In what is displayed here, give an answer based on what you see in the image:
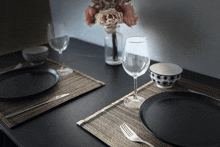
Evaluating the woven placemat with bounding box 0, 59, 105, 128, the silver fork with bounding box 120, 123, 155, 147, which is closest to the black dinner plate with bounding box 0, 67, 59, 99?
the woven placemat with bounding box 0, 59, 105, 128

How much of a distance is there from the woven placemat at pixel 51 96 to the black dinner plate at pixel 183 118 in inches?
12.0

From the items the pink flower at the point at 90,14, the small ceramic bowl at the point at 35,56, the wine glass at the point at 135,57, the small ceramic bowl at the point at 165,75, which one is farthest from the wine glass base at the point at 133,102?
the small ceramic bowl at the point at 35,56

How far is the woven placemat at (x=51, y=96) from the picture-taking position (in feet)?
2.38

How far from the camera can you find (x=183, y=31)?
1.00 metres

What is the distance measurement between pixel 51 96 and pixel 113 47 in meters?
0.45

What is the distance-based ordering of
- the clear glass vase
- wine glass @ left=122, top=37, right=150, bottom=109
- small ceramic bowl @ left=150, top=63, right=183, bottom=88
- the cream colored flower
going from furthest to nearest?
the clear glass vase → the cream colored flower → small ceramic bowl @ left=150, top=63, right=183, bottom=88 → wine glass @ left=122, top=37, right=150, bottom=109

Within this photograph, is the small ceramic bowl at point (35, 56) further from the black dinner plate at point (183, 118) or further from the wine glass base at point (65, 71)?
the black dinner plate at point (183, 118)

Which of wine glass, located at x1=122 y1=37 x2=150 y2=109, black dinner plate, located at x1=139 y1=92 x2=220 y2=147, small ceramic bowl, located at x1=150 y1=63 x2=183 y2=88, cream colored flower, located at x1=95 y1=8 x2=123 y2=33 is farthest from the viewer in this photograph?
cream colored flower, located at x1=95 y1=8 x2=123 y2=33

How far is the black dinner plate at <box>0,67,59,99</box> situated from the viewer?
874 mm

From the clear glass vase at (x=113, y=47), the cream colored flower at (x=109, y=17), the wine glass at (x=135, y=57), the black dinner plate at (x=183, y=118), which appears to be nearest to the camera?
the black dinner plate at (x=183, y=118)

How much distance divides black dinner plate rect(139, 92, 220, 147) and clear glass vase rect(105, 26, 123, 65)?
1.51 ft

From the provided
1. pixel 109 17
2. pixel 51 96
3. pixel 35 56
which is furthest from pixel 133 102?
pixel 35 56

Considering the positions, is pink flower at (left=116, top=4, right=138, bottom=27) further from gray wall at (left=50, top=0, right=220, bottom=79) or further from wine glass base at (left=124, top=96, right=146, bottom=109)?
wine glass base at (left=124, top=96, right=146, bottom=109)

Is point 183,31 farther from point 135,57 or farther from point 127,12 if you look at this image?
point 135,57
